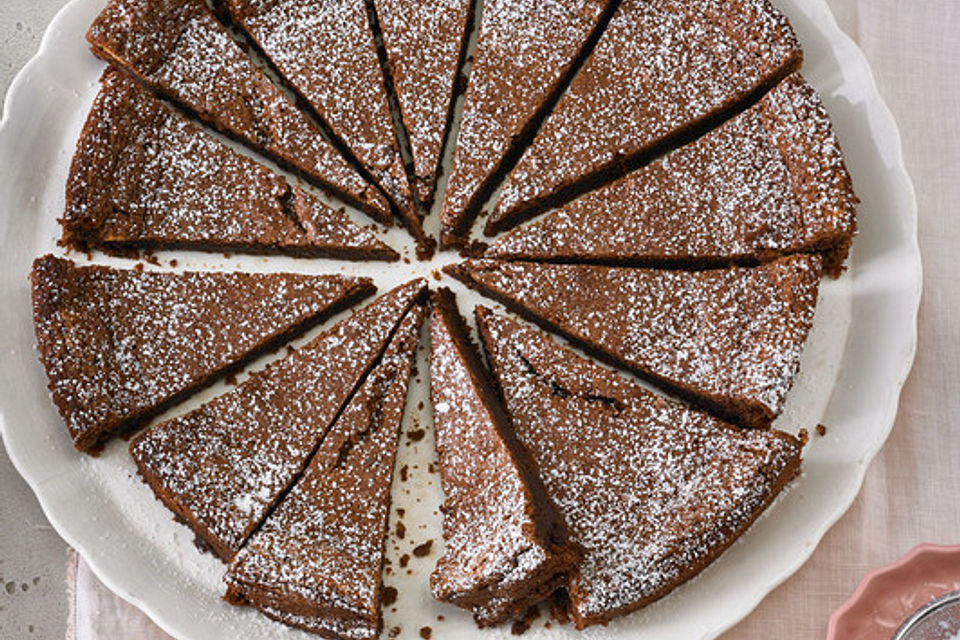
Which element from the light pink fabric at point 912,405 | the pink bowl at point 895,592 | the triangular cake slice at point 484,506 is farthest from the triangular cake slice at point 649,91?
the pink bowl at point 895,592

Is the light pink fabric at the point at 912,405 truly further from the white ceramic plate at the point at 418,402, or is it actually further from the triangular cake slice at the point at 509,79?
the triangular cake slice at the point at 509,79

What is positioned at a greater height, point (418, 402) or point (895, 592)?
point (418, 402)

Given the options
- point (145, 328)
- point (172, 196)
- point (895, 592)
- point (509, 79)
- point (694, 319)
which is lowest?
point (895, 592)

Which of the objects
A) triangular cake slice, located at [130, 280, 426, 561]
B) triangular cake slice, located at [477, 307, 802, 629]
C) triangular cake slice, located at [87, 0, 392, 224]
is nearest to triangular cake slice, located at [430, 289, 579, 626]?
triangular cake slice, located at [477, 307, 802, 629]

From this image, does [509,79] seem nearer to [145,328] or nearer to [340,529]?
[145,328]

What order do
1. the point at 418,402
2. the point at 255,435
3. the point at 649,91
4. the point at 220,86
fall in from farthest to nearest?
the point at 220,86 → the point at 649,91 → the point at 418,402 → the point at 255,435

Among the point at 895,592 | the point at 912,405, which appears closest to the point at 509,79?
the point at 912,405

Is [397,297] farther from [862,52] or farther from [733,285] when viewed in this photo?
[862,52]
